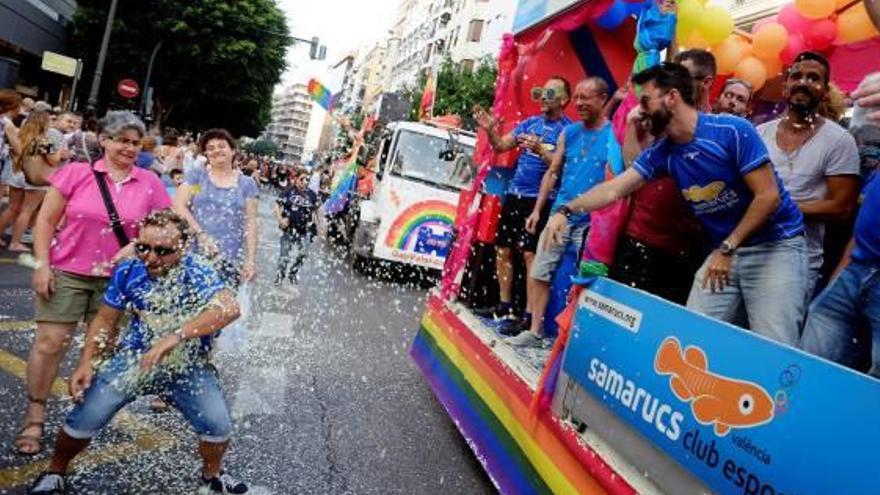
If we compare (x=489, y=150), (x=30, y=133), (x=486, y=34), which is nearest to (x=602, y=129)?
(x=489, y=150)

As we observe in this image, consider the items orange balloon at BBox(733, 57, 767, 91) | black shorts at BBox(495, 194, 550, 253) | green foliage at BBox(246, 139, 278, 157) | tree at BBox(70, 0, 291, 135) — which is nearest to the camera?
black shorts at BBox(495, 194, 550, 253)

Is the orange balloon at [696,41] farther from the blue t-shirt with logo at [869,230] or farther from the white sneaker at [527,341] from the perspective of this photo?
the blue t-shirt with logo at [869,230]

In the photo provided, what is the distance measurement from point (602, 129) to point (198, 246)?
2.71m

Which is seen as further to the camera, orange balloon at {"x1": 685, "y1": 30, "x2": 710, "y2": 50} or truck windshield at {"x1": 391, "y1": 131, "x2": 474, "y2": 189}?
truck windshield at {"x1": 391, "y1": 131, "x2": 474, "y2": 189}

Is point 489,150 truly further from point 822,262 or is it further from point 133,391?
point 133,391

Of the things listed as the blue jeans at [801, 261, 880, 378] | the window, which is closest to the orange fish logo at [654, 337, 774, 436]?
the blue jeans at [801, 261, 880, 378]

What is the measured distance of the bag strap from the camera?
3812mm

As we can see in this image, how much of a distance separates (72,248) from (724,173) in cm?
312

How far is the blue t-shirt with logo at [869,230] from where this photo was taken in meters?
2.58

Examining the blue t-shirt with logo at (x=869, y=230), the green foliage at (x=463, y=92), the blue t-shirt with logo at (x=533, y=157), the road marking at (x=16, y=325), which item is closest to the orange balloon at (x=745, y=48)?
the blue t-shirt with logo at (x=533, y=157)

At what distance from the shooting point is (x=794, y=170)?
3547 mm

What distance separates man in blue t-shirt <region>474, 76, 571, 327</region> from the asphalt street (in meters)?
1.12

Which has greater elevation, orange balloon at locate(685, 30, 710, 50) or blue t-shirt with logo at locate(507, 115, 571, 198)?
orange balloon at locate(685, 30, 710, 50)

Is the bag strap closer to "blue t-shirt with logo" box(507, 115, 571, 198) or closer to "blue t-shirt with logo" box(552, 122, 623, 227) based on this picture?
"blue t-shirt with logo" box(552, 122, 623, 227)
